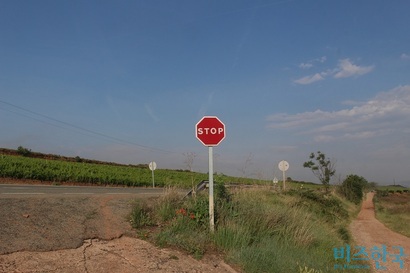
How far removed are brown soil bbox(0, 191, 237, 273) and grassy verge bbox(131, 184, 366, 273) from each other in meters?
0.38

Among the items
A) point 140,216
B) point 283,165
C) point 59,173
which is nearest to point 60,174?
point 59,173

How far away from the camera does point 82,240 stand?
7.08 m

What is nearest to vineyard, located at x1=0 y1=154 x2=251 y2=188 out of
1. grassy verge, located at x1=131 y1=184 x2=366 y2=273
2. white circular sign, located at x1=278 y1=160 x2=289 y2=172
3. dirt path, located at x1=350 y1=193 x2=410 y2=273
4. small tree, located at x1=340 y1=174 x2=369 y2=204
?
white circular sign, located at x1=278 y1=160 x2=289 y2=172

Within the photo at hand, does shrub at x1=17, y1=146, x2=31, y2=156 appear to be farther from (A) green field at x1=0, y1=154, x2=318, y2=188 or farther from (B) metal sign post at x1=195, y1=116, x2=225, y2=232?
(B) metal sign post at x1=195, y1=116, x2=225, y2=232

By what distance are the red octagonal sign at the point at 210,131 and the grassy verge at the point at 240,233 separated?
1638 millimetres

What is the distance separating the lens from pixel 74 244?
6.80m

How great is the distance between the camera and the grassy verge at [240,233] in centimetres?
779

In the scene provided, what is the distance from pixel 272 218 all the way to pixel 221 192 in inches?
60.8

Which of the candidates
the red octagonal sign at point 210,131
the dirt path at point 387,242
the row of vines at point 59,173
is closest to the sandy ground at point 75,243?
the red octagonal sign at point 210,131

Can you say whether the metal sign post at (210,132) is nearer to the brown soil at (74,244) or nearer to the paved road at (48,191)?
the brown soil at (74,244)

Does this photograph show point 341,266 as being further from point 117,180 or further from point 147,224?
point 117,180

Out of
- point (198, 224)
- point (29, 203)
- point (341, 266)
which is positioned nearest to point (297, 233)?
point (341, 266)

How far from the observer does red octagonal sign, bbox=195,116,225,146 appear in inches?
355

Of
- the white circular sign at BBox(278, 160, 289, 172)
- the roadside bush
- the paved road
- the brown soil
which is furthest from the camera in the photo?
the white circular sign at BBox(278, 160, 289, 172)
